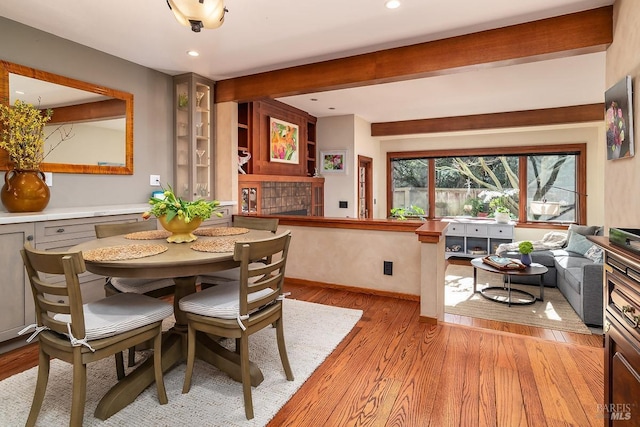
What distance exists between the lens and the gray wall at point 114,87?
2.78 metres

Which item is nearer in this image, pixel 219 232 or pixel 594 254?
pixel 219 232

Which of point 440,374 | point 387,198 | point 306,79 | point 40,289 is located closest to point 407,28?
point 306,79

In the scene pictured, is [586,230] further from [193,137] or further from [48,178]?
[48,178]

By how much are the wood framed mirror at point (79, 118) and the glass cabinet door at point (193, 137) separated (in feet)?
1.84

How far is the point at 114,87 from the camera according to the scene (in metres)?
3.42

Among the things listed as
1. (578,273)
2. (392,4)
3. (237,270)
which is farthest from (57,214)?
(578,273)

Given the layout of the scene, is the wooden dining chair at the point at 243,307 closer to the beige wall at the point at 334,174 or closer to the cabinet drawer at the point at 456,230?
the beige wall at the point at 334,174

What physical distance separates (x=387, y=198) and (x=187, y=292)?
6113mm

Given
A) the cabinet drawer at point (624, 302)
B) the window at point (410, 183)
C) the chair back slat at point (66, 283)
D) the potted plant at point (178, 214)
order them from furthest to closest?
1. the window at point (410, 183)
2. the potted plant at point (178, 214)
3. the chair back slat at point (66, 283)
4. the cabinet drawer at point (624, 302)

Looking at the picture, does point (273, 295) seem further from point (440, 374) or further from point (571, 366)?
point (571, 366)

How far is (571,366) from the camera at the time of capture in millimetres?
2209

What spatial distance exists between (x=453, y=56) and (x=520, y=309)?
2867mm

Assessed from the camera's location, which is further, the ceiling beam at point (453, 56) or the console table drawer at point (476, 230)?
the console table drawer at point (476, 230)

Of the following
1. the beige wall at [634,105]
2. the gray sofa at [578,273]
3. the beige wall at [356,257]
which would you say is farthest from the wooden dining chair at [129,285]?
the gray sofa at [578,273]
